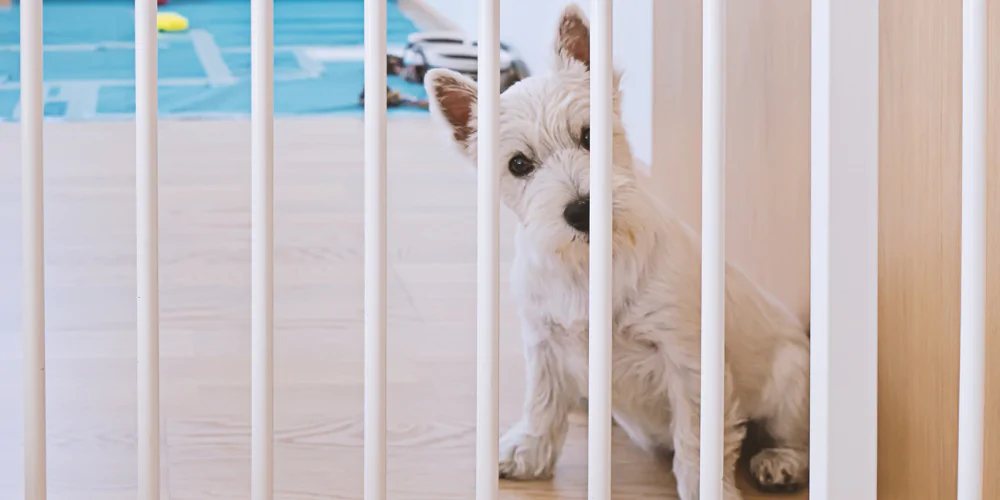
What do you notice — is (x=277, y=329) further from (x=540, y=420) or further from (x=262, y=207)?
(x=262, y=207)

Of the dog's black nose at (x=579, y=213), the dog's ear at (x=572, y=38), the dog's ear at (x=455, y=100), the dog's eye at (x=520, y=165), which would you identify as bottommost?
the dog's black nose at (x=579, y=213)

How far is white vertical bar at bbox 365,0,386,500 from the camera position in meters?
0.69

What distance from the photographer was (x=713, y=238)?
28.2 inches

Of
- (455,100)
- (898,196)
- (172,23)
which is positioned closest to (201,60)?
(172,23)

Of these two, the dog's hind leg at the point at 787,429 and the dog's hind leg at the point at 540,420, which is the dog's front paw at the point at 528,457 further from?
the dog's hind leg at the point at 787,429

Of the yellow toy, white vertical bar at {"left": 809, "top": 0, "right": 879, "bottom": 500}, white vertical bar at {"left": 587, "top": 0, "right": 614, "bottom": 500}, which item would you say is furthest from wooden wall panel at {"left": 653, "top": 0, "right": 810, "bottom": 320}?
the yellow toy

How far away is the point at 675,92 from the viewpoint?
1342 mm

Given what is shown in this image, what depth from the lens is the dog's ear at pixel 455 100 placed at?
1021 millimetres

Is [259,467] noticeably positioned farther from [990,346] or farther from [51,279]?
[51,279]

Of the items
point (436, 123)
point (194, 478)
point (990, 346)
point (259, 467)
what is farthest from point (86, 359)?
point (990, 346)

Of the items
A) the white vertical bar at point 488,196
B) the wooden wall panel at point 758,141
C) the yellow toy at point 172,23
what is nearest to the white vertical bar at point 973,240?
the white vertical bar at point 488,196

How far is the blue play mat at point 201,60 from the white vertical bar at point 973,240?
194cm

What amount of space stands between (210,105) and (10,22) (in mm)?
1062

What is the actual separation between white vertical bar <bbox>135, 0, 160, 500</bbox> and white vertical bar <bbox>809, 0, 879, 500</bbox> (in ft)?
1.50
